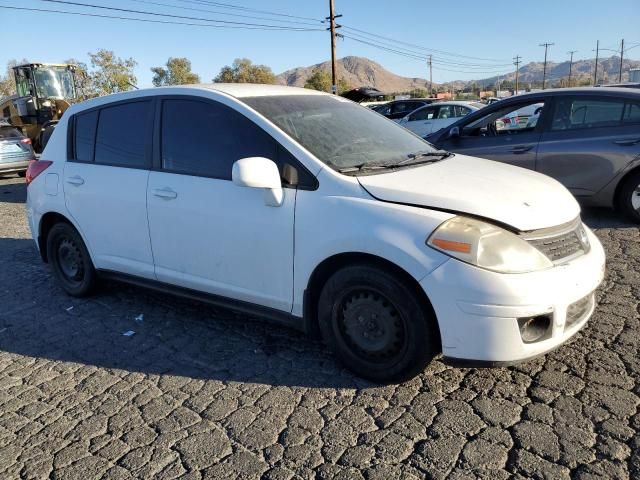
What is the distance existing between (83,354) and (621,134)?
5825mm

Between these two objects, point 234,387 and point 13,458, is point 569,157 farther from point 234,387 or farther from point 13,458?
point 13,458

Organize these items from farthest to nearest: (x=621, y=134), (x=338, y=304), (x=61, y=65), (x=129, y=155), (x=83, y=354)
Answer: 1. (x=61, y=65)
2. (x=621, y=134)
3. (x=129, y=155)
4. (x=83, y=354)
5. (x=338, y=304)

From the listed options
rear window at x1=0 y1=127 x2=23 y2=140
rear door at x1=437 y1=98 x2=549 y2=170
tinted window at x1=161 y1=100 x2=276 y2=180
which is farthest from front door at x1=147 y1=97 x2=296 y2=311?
rear window at x1=0 y1=127 x2=23 y2=140

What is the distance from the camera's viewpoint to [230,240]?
3.50 metres

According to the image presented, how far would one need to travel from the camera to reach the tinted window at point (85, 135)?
4551 millimetres

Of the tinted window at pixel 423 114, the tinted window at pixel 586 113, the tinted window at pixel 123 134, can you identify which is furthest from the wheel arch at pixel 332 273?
the tinted window at pixel 423 114

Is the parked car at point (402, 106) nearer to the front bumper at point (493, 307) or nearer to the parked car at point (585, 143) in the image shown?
the parked car at point (585, 143)

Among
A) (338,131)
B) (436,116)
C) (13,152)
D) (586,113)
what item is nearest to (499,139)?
(586,113)

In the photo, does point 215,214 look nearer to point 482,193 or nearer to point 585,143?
point 482,193

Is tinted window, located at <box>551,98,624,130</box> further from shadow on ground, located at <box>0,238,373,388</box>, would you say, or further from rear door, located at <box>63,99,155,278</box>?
rear door, located at <box>63,99,155,278</box>

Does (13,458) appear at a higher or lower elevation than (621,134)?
lower

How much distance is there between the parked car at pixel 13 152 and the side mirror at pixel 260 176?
1219 centimetres

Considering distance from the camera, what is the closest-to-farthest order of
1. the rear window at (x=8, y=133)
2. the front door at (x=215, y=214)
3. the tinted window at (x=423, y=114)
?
the front door at (x=215, y=214) < the rear window at (x=8, y=133) < the tinted window at (x=423, y=114)

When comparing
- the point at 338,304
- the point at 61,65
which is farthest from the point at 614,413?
the point at 61,65
